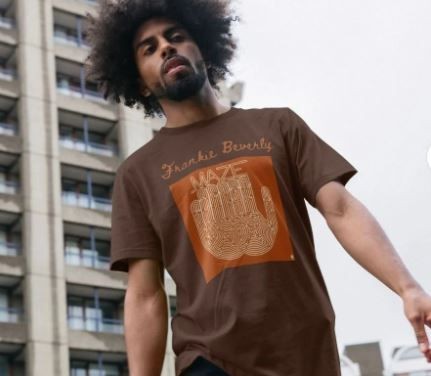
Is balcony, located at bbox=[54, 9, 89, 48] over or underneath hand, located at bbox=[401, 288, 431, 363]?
over

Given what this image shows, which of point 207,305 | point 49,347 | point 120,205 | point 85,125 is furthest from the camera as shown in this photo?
point 85,125

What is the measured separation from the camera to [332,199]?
321 centimetres

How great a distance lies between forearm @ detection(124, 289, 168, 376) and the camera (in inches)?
133

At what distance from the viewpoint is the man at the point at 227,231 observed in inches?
120

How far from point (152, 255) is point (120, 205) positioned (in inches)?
10.3

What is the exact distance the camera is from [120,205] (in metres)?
3.61

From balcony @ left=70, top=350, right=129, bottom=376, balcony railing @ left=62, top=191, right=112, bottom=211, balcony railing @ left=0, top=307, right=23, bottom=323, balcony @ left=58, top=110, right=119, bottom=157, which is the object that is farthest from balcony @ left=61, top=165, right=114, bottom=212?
balcony @ left=70, top=350, right=129, bottom=376

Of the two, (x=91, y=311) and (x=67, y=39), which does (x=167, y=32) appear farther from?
(x=67, y=39)

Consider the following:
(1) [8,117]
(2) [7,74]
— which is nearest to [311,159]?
(1) [8,117]

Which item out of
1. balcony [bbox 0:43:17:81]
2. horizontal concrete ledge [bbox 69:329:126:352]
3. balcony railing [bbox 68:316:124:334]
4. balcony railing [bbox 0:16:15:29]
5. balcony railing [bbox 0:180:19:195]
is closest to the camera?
horizontal concrete ledge [bbox 69:329:126:352]

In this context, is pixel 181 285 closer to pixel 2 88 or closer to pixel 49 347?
pixel 49 347

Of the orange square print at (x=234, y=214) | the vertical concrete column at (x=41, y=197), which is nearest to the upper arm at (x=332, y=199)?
the orange square print at (x=234, y=214)

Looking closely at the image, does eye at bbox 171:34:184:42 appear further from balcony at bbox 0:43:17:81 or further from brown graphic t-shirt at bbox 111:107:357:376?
balcony at bbox 0:43:17:81

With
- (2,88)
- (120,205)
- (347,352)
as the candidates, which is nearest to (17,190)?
(2,88)
